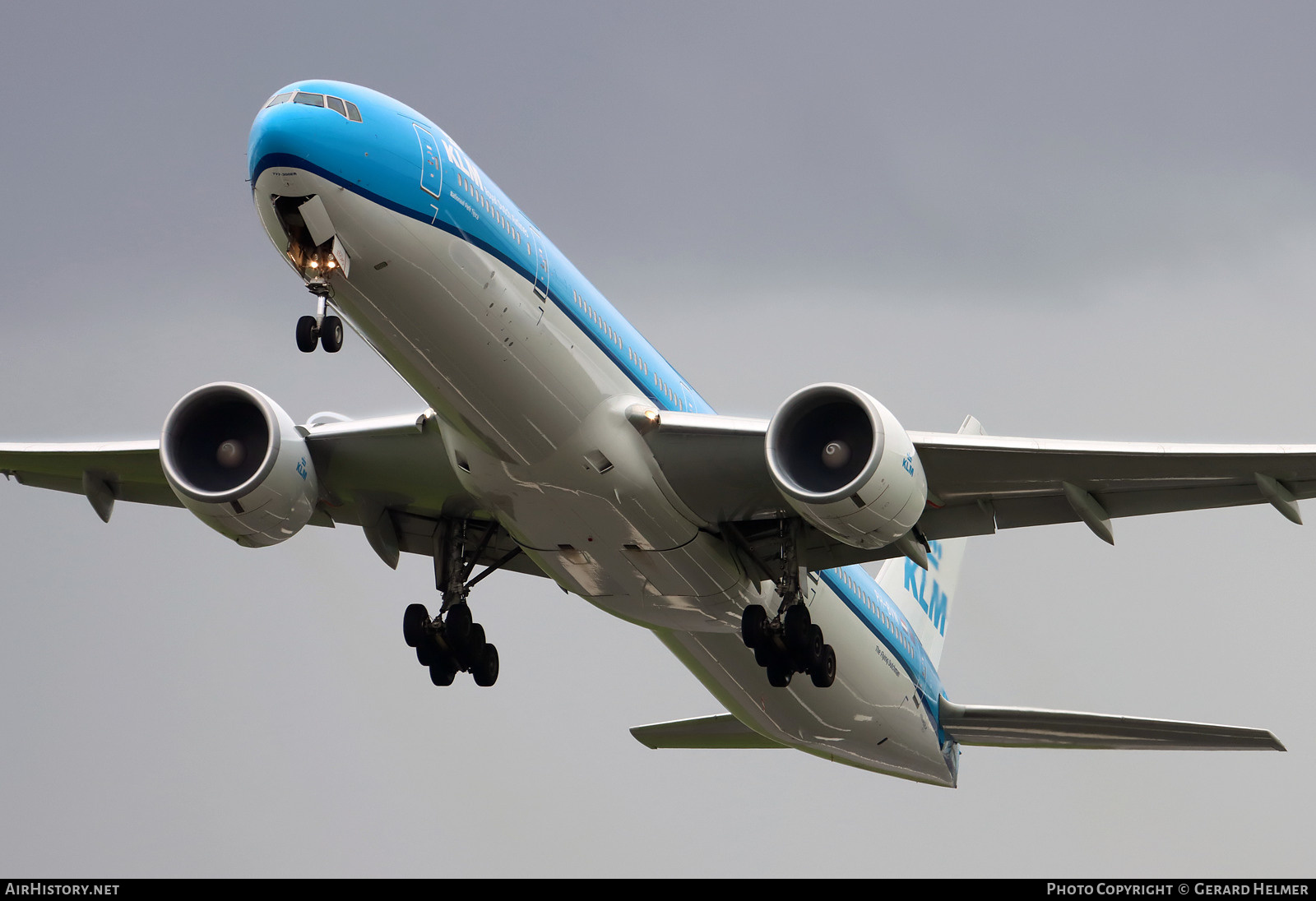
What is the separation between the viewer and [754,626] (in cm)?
1988

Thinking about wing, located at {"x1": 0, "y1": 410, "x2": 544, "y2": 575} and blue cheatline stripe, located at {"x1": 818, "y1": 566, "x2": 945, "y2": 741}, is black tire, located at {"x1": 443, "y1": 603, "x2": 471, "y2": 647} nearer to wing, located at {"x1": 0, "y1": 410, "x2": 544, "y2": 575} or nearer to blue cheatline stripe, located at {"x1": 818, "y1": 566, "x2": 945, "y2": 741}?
wing, located at {"x1": 0, "y1": 410, "x2": 544, "y2": 575}

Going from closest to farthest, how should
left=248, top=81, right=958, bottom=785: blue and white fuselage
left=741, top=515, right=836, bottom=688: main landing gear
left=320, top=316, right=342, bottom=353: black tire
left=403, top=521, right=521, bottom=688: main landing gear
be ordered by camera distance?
left=320, top=316, right=342, bottom=353: black tire < left=248, top=81, right=958, bottom=785: blue and white fuselage < left=741, top=515, right=836, bottom=688: main landing gear < left=403, top=521, right=521, bottom=688: main landing gear

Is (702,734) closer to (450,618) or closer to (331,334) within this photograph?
(450,618)

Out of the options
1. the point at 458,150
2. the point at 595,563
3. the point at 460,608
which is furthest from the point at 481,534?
the point at 458,150

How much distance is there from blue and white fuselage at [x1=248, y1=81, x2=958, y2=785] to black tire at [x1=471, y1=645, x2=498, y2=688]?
2204 mm

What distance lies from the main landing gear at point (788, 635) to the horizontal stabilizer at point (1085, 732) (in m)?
5.59

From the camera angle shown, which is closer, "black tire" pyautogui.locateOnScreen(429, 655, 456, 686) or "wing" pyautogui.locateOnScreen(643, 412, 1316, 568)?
"wing" pyautogui.locateOnScreen(643, 412, 1316, 568)

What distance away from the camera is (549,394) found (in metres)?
16.9

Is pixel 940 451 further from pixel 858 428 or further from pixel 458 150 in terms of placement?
pixel 458 150

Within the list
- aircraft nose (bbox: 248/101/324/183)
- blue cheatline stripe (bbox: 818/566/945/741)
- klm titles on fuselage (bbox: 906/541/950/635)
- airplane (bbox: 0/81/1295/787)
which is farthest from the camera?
klm titles on fuselage (bbox: 906/541/950/635)

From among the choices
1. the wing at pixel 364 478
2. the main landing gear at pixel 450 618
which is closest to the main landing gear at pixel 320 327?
the wing at pixel 364 478

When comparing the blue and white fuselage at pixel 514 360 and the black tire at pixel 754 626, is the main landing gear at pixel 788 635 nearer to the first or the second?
the black tire at pixel 754 626

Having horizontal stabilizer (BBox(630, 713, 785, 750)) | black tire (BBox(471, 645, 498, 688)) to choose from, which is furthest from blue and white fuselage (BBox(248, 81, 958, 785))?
horizontal stabilizer (BBox(630, 713, 785, 750))

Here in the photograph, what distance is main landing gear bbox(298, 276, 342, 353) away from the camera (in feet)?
48.7
